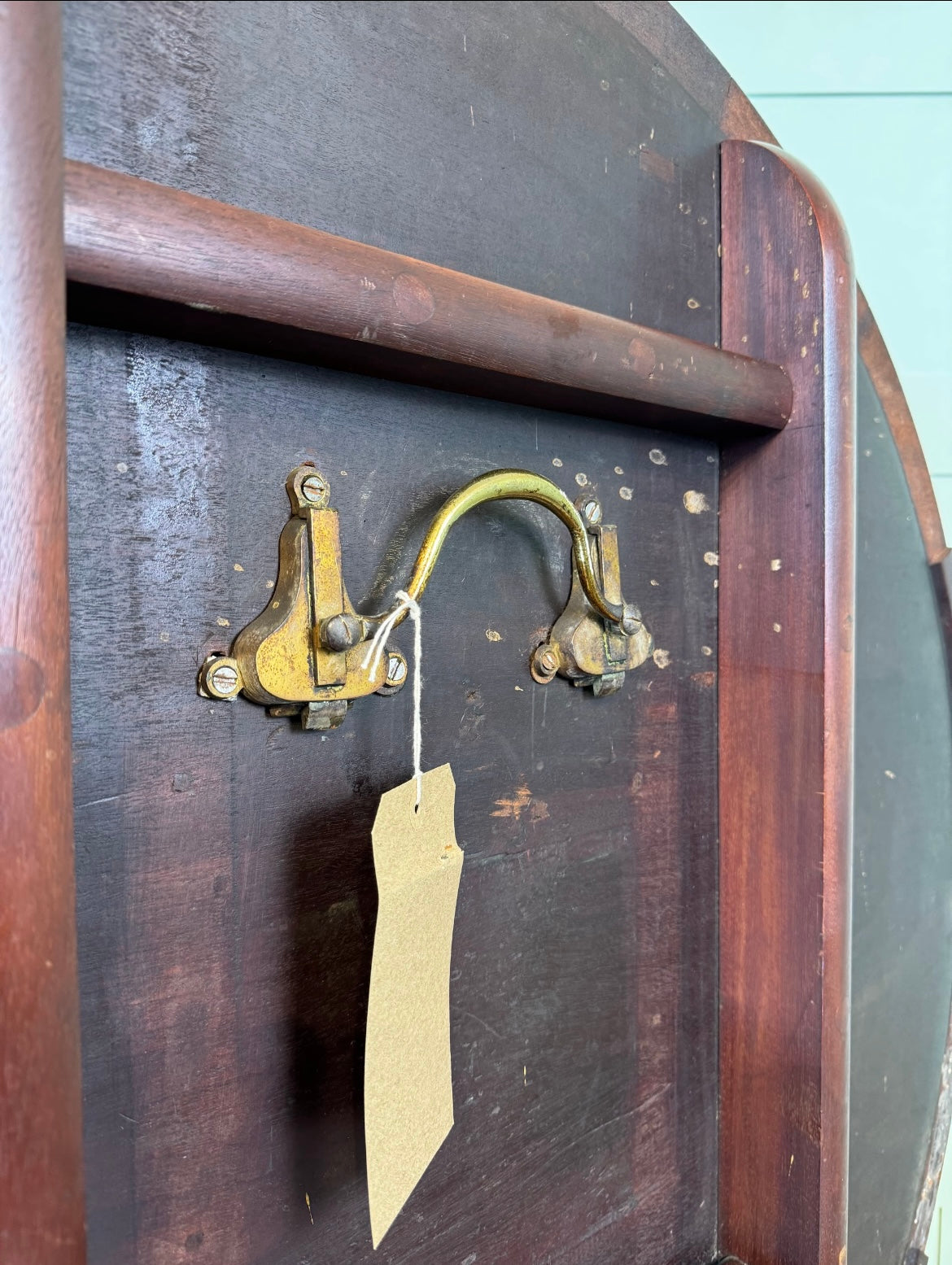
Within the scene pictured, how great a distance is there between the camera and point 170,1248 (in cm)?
35

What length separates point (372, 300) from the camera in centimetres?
33

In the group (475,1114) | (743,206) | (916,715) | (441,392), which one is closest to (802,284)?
(743,206)

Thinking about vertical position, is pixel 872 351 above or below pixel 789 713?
above

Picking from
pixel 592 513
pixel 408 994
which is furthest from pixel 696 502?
pixel 408 994

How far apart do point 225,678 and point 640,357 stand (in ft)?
0.81

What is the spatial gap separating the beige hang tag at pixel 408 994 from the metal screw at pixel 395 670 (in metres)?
0.04

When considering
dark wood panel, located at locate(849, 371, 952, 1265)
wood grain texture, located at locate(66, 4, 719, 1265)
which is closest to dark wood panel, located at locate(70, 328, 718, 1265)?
wood grain texture, located at locate(66, 4, 719, 1265)

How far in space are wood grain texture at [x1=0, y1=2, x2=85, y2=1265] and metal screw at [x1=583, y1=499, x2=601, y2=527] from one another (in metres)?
0.28

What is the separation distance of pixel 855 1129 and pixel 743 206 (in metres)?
0.62

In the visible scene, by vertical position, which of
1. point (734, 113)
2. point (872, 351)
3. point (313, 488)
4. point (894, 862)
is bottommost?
point (894, 862)

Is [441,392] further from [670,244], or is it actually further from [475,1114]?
[475,1114]

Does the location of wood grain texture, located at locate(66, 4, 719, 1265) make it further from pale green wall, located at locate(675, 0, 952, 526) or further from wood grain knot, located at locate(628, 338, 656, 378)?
pale green wall, located at locate(675, 0, 952, 526)

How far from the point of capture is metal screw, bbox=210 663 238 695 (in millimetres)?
344

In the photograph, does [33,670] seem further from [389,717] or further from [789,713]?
[789,713]
